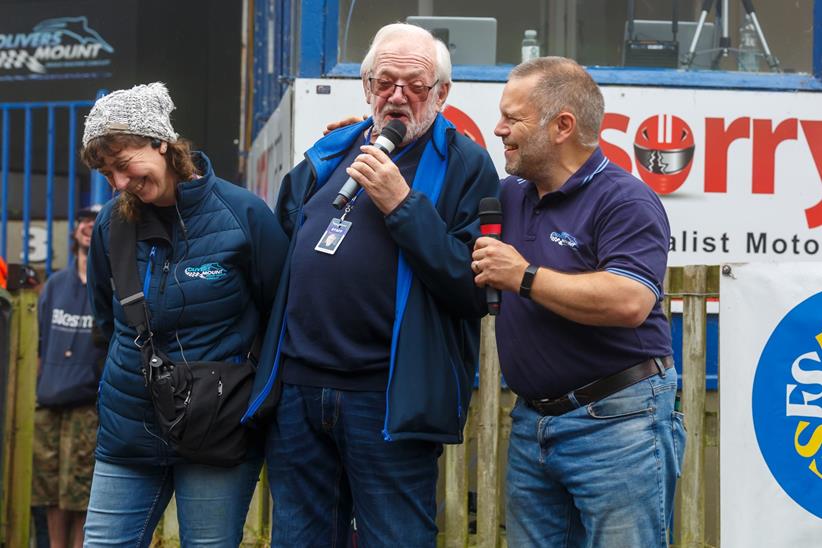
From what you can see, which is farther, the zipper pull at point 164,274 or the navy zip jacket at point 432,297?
the zipper pull at point 164,274

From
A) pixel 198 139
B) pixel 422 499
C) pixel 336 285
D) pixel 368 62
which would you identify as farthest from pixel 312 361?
pixel 198 139

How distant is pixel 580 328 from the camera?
286cm

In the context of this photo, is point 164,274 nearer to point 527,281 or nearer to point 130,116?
point 130,116

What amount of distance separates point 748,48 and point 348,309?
A: 10.4ft

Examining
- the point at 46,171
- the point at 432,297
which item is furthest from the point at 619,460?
the point at 46,171

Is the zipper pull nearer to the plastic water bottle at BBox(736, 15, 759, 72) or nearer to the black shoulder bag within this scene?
the black shoulder bag

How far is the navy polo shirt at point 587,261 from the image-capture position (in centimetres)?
279

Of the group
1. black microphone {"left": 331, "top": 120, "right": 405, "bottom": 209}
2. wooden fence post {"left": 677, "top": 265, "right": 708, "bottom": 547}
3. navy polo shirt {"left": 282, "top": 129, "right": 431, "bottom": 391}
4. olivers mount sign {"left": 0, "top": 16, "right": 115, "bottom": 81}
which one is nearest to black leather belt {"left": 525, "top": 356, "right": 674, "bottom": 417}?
navy polo shirt {"left": 282, "top": 129, "right": 431, "bottom": 391}

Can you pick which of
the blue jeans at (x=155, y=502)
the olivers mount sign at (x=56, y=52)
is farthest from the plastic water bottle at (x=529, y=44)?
the olivers mount sign at (x=56, y=52)

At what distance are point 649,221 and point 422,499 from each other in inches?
37.5

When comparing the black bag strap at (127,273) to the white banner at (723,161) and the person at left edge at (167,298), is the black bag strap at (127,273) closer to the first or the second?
the person at left edge at (167,298)

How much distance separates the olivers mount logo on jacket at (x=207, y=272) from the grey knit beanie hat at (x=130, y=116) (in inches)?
15.0

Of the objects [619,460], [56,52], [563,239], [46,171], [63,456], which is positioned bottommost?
[63,456]

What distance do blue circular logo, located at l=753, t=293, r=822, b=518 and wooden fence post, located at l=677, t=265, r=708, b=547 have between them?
1.28ft
